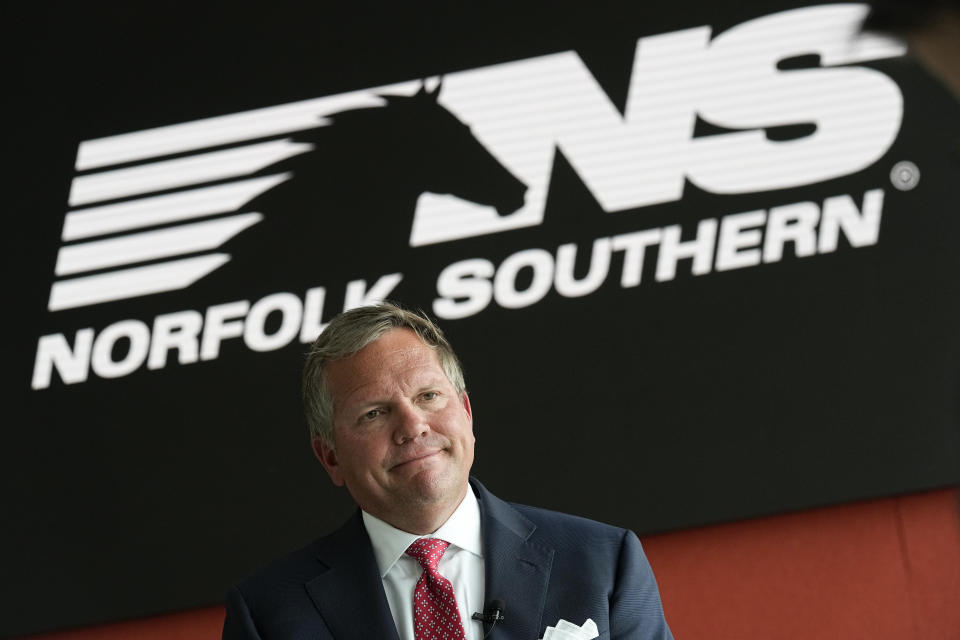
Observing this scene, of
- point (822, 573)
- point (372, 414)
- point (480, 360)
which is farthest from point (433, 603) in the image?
point (822, 573)

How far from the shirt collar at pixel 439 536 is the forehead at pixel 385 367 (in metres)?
0.26

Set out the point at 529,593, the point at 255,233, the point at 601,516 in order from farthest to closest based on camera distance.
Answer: the point at 255,233 < the point at 601,516 < the point at 529,593

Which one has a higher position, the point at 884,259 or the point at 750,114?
the point at 750,114

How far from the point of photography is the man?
88.5 inches

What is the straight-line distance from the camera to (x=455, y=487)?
231cm

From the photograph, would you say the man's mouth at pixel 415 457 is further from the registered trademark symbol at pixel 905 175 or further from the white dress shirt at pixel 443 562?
the registered trademark symbol at pixel 905 175

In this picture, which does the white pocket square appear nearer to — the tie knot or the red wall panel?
the tie knot

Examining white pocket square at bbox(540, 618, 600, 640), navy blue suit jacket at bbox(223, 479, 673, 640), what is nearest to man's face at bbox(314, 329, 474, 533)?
navy blue suit jacket at bbox(223, 479, 673, 640)

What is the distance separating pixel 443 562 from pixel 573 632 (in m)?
0.30

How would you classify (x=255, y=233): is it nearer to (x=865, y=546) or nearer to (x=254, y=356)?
(x=254, y=356)

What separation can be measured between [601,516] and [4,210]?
199cm

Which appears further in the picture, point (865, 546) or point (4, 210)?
point (4, 210)

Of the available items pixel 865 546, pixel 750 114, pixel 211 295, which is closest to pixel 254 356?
pixel 211 295

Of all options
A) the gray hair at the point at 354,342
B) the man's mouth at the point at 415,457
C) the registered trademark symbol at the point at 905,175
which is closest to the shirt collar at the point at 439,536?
the man's mouth at the point at 415,457
